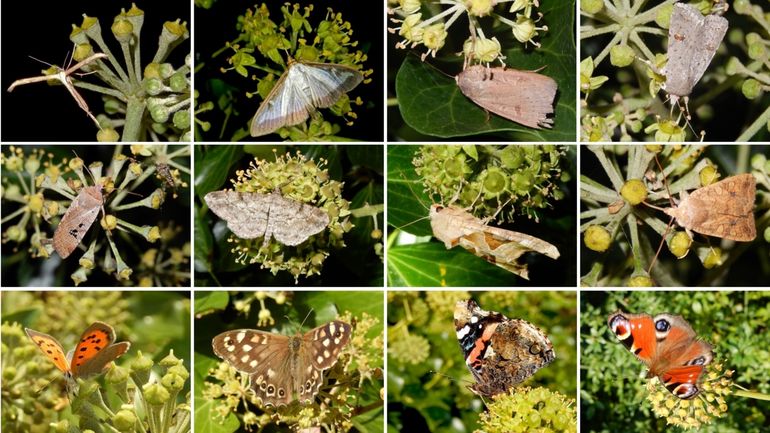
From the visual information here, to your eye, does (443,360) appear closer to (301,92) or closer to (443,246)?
(443,246)

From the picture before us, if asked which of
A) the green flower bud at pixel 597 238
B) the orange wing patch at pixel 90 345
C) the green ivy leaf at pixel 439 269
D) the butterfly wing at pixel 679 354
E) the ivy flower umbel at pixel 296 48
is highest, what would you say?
the ivy flower umbel at pixel 296 48

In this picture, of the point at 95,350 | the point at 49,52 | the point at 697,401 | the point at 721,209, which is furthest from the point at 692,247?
the point at 49,52

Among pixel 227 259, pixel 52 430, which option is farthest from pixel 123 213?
pixel 52 430

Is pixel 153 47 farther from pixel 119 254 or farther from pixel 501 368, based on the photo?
pixel 501 368

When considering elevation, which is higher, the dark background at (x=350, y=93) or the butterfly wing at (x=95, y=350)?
the dark background at (x=350, y=93)

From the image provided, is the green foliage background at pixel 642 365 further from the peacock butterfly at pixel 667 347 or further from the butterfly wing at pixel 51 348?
the butterfly wing at pixel 51 348

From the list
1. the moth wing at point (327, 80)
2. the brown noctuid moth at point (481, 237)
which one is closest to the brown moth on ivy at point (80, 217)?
the moth wing at point (327, 80)
